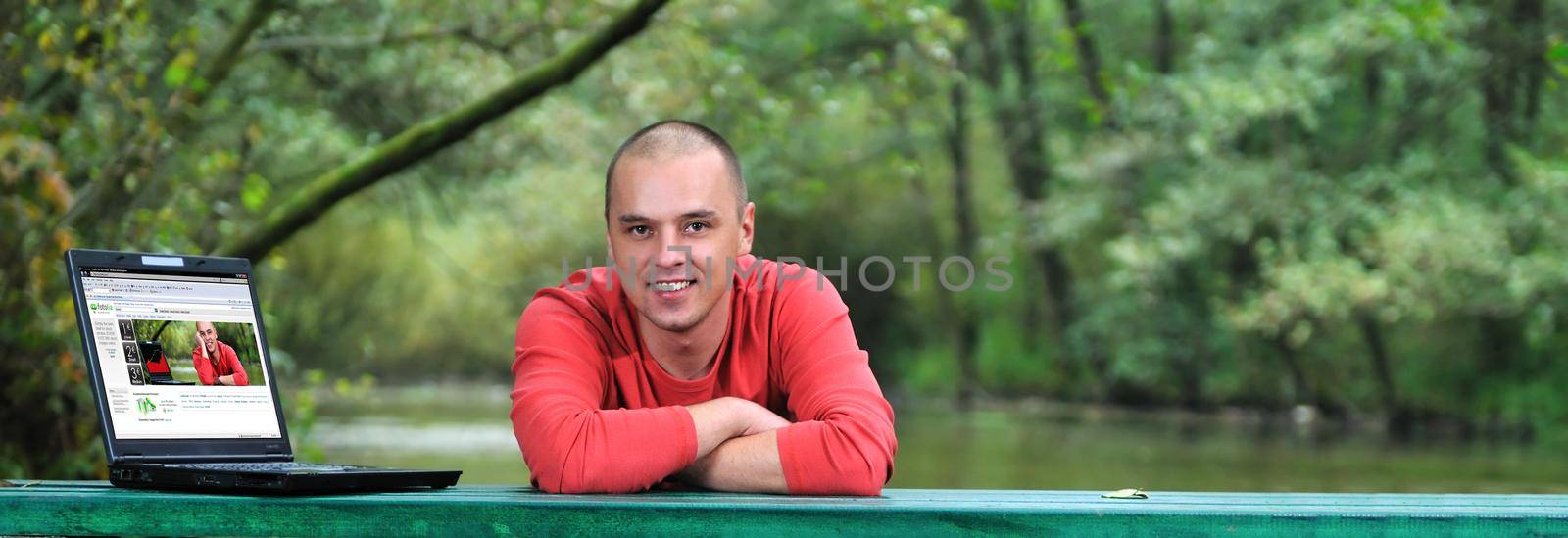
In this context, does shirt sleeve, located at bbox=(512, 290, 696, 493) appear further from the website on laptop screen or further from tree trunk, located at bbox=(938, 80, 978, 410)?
tree trunk, located at bbox=(938, 80, 978, 410)

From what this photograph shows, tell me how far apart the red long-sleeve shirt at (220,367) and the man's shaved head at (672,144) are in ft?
2.40

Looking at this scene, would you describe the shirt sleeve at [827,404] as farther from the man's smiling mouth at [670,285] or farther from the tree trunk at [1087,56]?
the tree trunk at [1087,56]

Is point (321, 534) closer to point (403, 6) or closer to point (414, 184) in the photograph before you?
point (403, 6)

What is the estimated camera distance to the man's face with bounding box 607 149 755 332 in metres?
3.23

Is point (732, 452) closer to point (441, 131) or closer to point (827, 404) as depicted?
point (827, 404)

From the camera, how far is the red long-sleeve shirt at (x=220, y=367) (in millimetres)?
3078

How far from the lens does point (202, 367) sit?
308cm

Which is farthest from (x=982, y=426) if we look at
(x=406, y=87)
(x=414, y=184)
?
(x=406, y=87)

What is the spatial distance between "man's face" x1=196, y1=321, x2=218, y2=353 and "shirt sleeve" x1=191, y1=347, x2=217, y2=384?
0.02 meters

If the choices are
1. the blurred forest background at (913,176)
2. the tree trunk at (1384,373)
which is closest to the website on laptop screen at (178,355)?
the blurred forest background at (913,176)

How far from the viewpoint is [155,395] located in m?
3.00

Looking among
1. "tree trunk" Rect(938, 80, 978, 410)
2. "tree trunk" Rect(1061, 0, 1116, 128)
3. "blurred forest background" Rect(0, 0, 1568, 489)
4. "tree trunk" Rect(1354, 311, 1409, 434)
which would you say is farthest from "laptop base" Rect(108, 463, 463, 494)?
"tree trunk" Rect(938, 80, 978, 410)

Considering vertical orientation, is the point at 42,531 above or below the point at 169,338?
below

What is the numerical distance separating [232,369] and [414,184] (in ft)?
40.2
